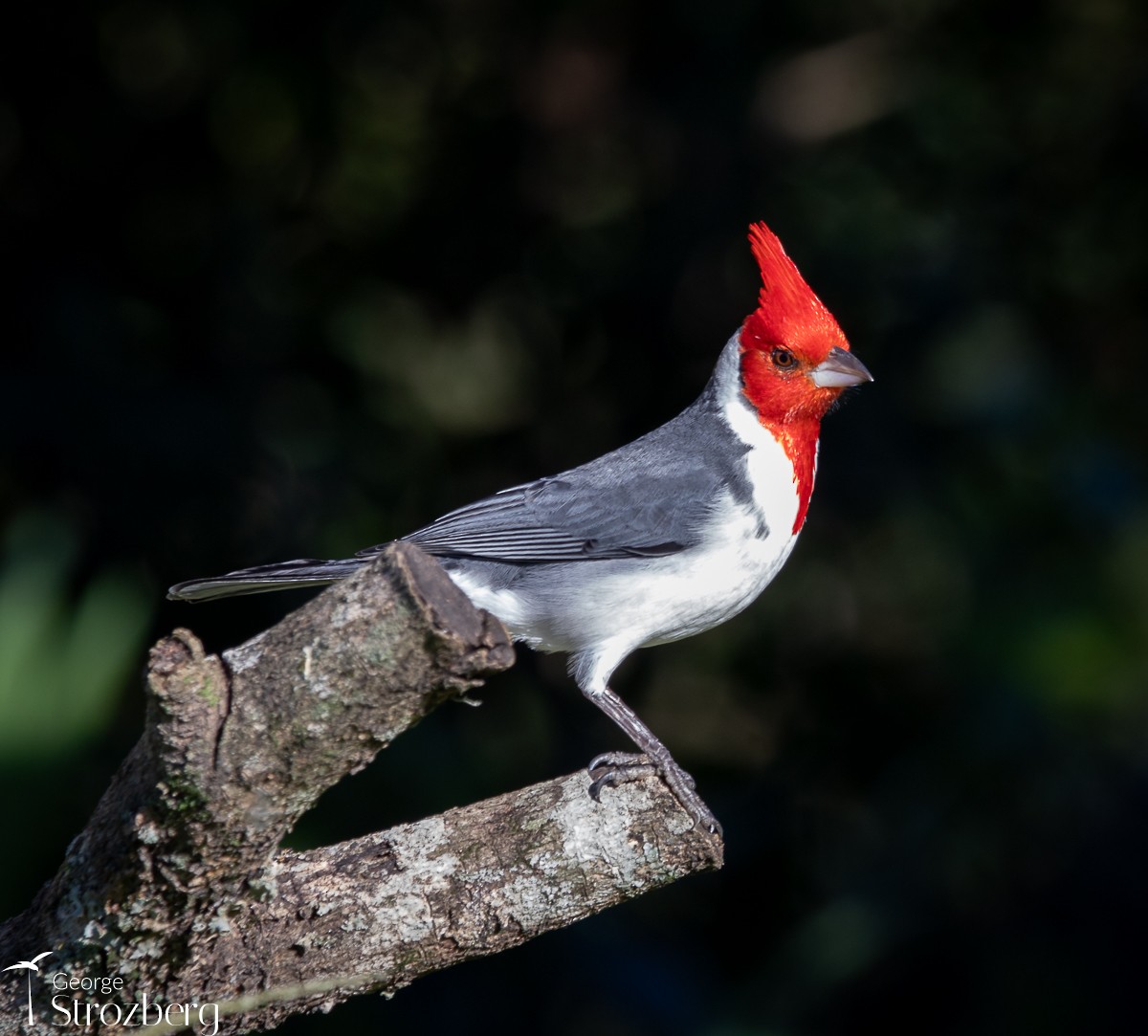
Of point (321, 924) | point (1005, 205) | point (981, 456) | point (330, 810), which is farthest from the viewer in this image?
point (1005, 205)

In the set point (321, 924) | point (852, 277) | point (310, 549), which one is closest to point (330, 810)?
point (310, 549)

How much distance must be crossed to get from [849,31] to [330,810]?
3.76 metres

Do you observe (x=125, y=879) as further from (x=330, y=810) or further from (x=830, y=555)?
(x=830, y=555)

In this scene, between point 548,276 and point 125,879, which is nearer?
point 125,879

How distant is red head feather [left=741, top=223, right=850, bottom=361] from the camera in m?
3.73

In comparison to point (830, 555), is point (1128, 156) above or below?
above

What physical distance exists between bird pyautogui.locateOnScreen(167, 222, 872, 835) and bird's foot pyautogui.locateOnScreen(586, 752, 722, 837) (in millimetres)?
36

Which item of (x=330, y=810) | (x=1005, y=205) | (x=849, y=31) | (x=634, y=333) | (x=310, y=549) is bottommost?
(x=330, y=810)

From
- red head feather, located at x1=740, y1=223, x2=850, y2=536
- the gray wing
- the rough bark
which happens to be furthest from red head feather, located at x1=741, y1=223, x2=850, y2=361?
the rough bark

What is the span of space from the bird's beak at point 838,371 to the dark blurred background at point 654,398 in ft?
3.59

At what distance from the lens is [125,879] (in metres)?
2.30

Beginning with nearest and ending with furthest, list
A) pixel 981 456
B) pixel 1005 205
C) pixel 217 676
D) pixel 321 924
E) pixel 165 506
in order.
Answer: pixel 217 676 < pixel 321 924 < pixel 165 506 < pixel 981 456 < pixel 1005 205

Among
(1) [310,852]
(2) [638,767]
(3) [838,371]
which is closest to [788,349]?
(3) [838,371]

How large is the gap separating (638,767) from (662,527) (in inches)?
28.6
